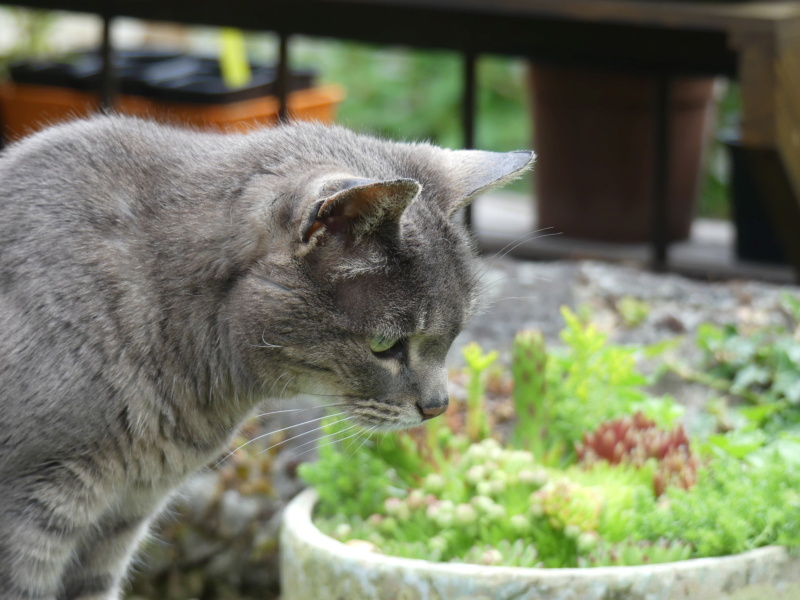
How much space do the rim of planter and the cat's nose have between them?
0.32 metres

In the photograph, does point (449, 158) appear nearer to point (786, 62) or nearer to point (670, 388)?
point (670, 388)

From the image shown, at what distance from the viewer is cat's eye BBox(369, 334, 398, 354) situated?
1854 millimetres

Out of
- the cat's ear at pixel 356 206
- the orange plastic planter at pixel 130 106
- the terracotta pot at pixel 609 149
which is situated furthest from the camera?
the terracotta pot at pixel 609 149

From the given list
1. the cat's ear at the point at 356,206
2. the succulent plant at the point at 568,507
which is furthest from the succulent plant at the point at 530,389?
the cat's ear at the point at 356,206

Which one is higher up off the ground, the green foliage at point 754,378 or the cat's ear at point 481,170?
the cat's ear at point 481,170

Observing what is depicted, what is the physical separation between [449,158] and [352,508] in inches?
35.0

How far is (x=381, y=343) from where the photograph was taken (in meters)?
1.87

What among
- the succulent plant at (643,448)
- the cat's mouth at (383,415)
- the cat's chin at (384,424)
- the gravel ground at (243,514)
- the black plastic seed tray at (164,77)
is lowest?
the gravel ground at (243,514)

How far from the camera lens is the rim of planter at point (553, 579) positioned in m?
1.95

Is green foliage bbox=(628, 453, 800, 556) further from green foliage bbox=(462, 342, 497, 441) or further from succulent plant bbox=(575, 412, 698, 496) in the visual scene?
green foliage bbox=(462, 342, 497, 441)

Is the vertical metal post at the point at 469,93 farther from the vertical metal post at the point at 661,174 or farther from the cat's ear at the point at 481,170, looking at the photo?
the cat's ear at the point at 481,170

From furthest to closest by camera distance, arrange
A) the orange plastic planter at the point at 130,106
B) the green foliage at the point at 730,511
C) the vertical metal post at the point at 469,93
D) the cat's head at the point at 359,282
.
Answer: the orange plastic planter at the point at 130,106 < the vertical metal post at the point at 469,93 < the green foliage at the point at 730,511 < the cat's head at the point at 359,282

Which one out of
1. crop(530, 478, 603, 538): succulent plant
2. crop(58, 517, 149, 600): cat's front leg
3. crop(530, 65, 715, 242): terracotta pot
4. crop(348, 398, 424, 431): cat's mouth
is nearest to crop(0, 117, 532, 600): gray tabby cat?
crop(348, 398, 424, 431): cat's mouth

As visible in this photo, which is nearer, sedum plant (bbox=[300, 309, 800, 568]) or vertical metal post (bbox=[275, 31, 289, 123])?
sedum plant (bbox=[300, 309, 800, 568])
